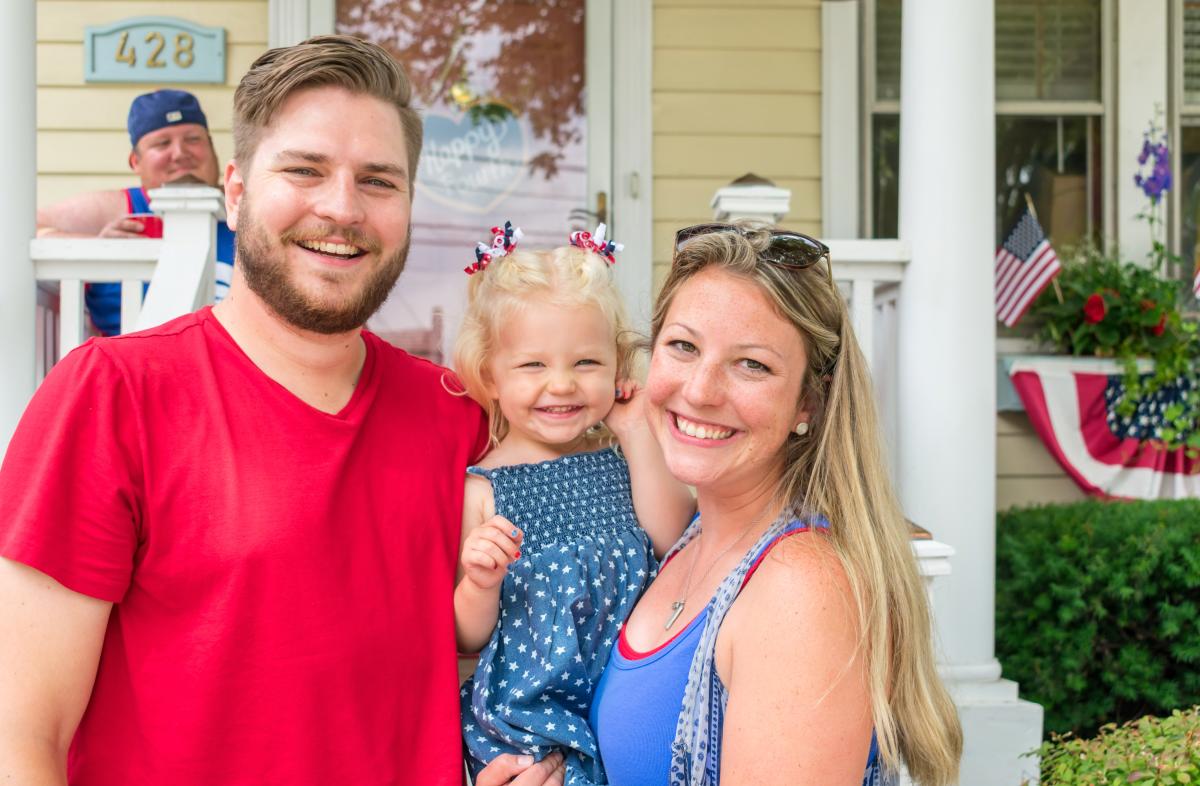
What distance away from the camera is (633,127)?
5.50 m

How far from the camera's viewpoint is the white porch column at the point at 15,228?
140 inches

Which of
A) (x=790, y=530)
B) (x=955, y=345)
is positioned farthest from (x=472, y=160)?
(x=790, y=530)

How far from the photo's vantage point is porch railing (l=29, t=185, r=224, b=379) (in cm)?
349

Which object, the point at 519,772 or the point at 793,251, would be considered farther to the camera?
the point at 519,772

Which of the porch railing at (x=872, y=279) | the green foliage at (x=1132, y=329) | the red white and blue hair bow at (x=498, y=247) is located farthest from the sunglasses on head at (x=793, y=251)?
the green foliage at (x=1132, y=329)

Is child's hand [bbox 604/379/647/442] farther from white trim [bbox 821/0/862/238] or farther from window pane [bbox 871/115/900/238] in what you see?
window pane [bbox 871/115/900/238]

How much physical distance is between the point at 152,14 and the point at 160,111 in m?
0.98

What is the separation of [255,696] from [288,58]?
1090 mm

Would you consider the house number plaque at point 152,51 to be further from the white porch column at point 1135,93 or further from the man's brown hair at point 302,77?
the white porch column at point 1135,93

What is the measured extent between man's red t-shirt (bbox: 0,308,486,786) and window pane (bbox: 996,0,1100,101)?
4816 mm

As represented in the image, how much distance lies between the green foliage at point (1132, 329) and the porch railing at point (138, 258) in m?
3.76

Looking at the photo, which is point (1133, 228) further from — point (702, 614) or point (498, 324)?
point (702, 614)

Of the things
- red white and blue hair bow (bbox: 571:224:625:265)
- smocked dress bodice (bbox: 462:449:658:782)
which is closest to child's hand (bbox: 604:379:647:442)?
smocked dress bodice (bbox: 462:449:658:782)

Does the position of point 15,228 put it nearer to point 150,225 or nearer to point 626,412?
point 150,225
